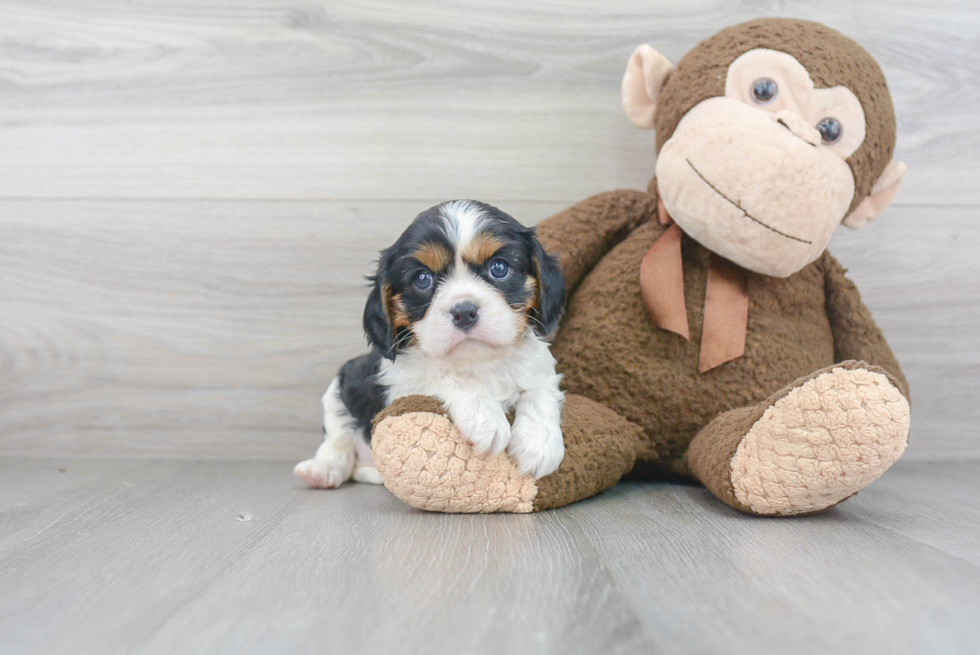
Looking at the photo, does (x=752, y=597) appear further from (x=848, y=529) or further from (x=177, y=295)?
(x=177, y=295)

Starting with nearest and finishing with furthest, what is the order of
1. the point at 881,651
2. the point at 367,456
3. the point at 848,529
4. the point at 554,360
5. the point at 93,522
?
1. the point at 881,651
2. the point at 848,529
3. the point at 93,522
4. the point at 554,360
5. the point at 367,456

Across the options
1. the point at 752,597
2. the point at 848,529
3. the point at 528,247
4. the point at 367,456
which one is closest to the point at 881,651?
Answer: the point at 752,597

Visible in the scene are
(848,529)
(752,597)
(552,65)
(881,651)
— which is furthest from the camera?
(552,65)

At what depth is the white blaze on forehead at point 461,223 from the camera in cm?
129

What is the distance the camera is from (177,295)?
1.91m

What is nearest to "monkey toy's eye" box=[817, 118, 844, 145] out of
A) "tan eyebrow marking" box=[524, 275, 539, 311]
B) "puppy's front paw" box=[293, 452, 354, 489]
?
"tan eyebrow marking" box=[524, 275, 539, 311]

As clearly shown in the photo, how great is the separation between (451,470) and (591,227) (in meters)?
0.70

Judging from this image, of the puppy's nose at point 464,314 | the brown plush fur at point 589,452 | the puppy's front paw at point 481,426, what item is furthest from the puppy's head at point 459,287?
the brown plush fur at point 589,452

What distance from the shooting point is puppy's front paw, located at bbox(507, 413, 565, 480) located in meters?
1.26

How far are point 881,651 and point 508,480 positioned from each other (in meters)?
0.65

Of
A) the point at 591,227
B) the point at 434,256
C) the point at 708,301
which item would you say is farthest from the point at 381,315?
the point at 708,301

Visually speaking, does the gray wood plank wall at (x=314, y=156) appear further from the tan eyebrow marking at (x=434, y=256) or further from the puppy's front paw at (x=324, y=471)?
the tan eyebrow marking at (x=434, y=256)

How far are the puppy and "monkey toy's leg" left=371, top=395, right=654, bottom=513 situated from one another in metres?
0.03

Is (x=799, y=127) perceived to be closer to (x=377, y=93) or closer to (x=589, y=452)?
(x=589, y=452)
